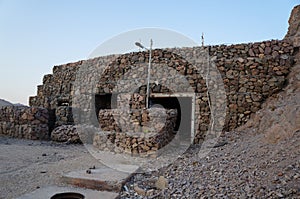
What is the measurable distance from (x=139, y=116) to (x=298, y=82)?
451cm

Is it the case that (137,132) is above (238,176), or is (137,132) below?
above

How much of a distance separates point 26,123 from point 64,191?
23.7 feet

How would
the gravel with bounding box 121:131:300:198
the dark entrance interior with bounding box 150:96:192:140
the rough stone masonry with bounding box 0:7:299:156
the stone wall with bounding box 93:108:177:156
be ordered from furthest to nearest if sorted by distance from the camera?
1. the dark entrance interior with bounding box 150:96:192:140
2. the rough stone masonry with bounding box 0:7:299:156
3. the stone wall with bounding box 93:108:177:156
4. the gravel with bounding box 121:131:300:198

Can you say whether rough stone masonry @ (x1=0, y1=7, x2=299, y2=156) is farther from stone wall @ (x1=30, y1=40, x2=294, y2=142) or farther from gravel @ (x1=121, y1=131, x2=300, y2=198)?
gravel @ (x1=121, y1=131, x2=300, y2=198)

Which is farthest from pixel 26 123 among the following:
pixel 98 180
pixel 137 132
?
pixel 98 180

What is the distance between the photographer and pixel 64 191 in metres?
3.37

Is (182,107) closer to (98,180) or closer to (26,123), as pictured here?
(26,123)

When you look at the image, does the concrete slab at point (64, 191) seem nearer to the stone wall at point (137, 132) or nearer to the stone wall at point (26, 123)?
the stone wall at point (137, 132)

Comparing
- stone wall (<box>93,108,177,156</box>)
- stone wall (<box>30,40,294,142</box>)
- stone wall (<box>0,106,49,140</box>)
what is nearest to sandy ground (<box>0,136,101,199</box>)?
stone wall (<box>93,108,177,156</box>)

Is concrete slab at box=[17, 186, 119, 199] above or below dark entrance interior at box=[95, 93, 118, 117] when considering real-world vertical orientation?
below

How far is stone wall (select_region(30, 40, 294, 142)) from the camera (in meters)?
7.14

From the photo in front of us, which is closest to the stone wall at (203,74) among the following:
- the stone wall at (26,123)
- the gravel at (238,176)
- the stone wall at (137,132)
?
the stone wall at (137,132)

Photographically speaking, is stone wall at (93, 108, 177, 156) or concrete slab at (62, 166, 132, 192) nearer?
concrete slab at (62, 166, 132, 192)

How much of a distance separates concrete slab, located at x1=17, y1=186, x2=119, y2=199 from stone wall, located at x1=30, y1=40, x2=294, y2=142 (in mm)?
4697
